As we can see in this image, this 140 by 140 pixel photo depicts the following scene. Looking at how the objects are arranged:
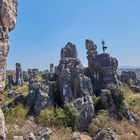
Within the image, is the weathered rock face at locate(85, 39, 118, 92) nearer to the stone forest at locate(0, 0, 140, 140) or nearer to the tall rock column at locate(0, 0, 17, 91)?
the stone forest at locate(0, 0, 140, 140)

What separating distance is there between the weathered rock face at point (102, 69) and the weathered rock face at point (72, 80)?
2.91 metres

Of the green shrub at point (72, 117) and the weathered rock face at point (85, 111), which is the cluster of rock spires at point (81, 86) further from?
the green shrub at point (72, 117)

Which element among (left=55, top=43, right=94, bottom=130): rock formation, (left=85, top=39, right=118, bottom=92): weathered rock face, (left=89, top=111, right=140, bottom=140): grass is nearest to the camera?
(left=89, top=111, right=140, bottom=140): grass

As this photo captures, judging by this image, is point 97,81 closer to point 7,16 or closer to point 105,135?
point 105,135

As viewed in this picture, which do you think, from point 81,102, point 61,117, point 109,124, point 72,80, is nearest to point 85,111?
point 81,102

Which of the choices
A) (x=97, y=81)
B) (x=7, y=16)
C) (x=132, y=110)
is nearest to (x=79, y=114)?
(x=132, y=110)

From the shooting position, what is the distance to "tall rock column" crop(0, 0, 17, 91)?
909 cm

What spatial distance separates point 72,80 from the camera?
4719 centimetres

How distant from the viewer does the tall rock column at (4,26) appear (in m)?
9.09

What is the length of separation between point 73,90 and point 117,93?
6.13 metres

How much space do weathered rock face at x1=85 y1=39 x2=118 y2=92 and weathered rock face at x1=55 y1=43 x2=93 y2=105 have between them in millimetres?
2908

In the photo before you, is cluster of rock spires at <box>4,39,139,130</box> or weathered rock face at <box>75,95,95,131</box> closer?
weathered rock face at <box>75,95,95,131</box>

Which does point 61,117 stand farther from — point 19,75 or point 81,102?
point 19,75

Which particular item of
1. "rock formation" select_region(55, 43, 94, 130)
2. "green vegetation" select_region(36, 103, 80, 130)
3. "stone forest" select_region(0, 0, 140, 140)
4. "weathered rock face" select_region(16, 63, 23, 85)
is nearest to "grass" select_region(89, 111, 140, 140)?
"stone forest" select_region(0, 0, 140, 140)
